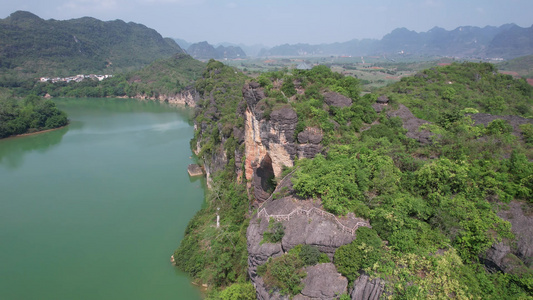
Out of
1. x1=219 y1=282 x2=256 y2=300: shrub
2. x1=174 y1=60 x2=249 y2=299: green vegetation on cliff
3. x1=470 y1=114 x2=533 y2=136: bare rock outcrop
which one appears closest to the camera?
x1=219 y1=282 x2=256 y2=300: shrub

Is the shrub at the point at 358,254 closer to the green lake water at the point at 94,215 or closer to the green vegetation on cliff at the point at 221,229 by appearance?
the green vegetation on cliff at the point at 221,229

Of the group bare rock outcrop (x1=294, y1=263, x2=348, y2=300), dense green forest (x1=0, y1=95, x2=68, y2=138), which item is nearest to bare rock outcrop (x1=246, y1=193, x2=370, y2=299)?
bare rock outcrop (x1=294, y1=263, x2=348, y2=300)

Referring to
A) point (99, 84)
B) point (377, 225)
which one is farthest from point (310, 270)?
point (99, 84)

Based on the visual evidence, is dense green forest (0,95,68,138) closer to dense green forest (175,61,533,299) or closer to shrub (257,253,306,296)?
dense green forest (175,61,533,299)

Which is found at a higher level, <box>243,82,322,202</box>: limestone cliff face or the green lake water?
<box>243,82,322,202</box>: limestone cliff face

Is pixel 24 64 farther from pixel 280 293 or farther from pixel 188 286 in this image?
pixel 280 293

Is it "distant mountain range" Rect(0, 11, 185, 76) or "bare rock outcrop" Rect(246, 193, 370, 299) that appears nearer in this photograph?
"bare rock outcrop" Rect(246, 193, 370, 299)

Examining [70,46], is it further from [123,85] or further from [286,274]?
[286,274]
